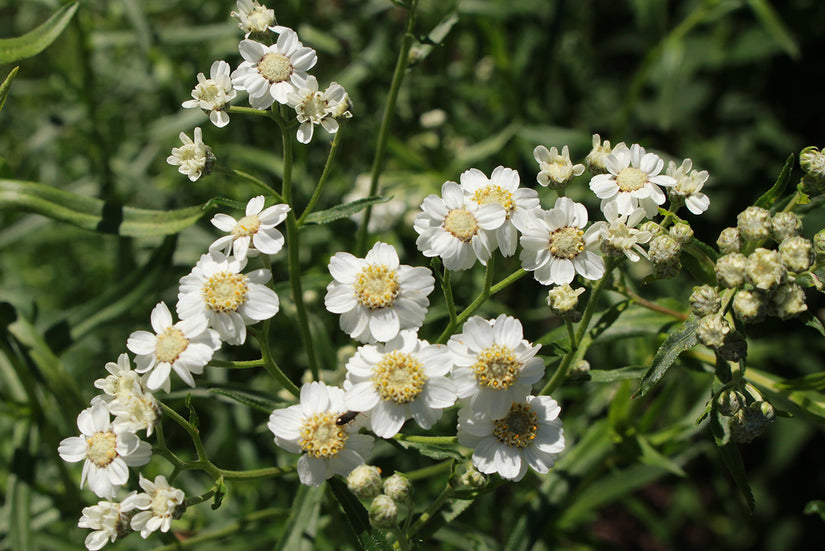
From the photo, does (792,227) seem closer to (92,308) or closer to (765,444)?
(92,308)

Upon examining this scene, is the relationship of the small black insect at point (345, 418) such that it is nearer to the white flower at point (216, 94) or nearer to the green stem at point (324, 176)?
the green stem at point (324, 176)

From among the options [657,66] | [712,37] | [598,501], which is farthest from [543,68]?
[598,501]

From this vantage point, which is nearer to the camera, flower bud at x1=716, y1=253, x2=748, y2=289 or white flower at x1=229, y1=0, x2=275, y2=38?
flower bud at x1=716, y1=253, x2=748, y2=289

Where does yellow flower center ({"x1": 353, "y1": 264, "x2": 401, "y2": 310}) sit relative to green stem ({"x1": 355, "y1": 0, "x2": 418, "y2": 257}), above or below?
below

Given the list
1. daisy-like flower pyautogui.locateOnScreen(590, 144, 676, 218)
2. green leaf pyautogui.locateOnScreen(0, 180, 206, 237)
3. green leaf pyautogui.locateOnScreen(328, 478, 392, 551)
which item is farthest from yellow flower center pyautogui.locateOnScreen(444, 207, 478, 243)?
green leaf pyautogui.locateOnScreen(0, 180, 206, 237)

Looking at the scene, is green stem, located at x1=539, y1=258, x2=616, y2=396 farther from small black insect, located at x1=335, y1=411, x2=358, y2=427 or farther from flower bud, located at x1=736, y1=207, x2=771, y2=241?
small black insect, located at x1=335, y1=411, x2=358, y2=427

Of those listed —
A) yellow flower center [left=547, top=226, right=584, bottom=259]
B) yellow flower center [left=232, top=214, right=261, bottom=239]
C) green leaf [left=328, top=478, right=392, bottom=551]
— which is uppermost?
yellow flower center [left=547, top=226, right=584, bottom=259]

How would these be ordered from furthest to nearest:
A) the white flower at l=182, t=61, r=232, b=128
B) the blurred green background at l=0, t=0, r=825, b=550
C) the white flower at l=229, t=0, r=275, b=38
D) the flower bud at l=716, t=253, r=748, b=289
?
the blurred green background at l=0, t=0, r=825, b=550
the white flower at l=229, t=0, r=275, b=38
the white flower at l=182, t=61, r=232, b=128
the flower bud at l=716, t=253, r=748, b=289
